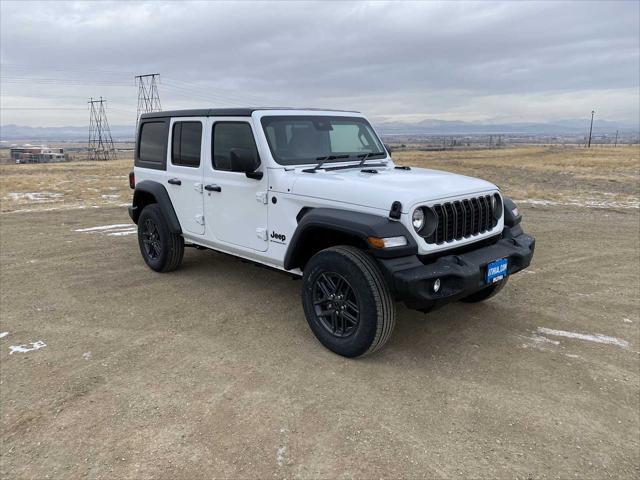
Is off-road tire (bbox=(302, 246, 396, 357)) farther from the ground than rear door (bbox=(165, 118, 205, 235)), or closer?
closer

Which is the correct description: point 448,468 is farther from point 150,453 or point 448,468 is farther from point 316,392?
point 150,453

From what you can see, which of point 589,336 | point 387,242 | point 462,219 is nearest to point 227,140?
point 387,242

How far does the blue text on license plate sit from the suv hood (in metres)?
0.60

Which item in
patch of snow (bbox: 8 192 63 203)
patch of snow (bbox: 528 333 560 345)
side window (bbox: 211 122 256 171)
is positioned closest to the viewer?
patch of snow (bbox: 528 333 560 345)

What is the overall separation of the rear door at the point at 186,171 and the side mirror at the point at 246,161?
3.09 ft

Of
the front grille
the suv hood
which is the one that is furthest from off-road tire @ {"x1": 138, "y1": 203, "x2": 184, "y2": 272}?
the front grille

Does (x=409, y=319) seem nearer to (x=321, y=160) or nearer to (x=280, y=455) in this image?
(x=321, y=160)

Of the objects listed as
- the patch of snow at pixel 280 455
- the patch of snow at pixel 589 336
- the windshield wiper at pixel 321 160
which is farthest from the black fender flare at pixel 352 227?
the patch of snow at pixel 589 336

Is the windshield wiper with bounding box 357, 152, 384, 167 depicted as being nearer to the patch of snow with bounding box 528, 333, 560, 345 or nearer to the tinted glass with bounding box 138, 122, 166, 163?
the patch of snow with bounding box 528, 333, 560, 345

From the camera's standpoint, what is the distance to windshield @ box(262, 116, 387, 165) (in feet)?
15.0

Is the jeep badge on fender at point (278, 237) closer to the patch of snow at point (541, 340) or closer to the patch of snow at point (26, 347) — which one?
the patch of snow at point (26, 347)

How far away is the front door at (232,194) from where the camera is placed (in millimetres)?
4562

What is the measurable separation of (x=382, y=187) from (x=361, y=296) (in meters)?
0.84

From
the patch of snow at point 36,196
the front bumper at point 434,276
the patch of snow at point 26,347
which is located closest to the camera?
the front bumper at point 434,276
